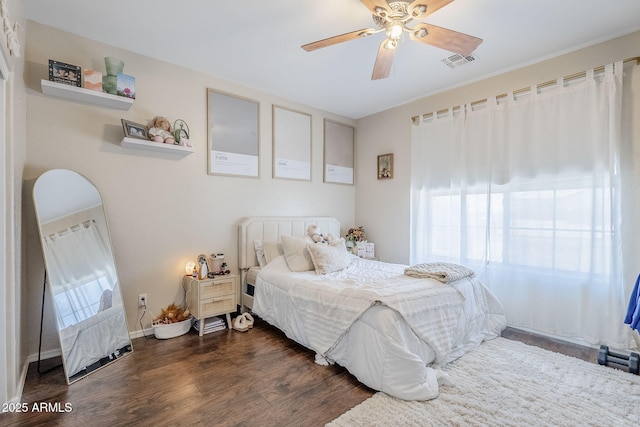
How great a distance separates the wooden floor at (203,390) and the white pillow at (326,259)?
77 centimetres

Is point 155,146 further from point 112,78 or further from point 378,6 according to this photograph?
point 378,6

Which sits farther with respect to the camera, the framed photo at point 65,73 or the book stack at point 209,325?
the book stack at point 209,325

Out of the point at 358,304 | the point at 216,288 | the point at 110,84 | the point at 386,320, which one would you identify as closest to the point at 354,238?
the point at 216,288

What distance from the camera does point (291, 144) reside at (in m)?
3.94

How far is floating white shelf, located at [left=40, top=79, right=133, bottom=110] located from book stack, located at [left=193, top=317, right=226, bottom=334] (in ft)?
6.94

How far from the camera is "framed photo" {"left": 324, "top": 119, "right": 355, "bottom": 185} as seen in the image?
437 cm

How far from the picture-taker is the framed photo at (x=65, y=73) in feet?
7.36

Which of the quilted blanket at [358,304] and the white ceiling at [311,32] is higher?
the white ceiling at [311,32]

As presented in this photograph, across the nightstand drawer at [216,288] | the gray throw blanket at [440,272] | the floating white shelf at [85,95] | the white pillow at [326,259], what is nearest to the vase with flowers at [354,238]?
the white pillow at [326,259]

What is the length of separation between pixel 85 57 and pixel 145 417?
288cm

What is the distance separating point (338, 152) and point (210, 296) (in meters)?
2.76

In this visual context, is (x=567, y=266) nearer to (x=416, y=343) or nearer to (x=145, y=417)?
(x=416, y=343)

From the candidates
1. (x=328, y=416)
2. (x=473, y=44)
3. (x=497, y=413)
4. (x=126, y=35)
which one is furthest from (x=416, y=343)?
(x=126, y=35)

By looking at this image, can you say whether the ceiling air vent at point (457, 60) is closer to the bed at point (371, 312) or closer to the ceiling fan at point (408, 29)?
the ceiling fan at point (408, 29)
